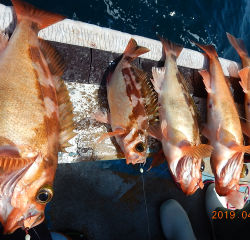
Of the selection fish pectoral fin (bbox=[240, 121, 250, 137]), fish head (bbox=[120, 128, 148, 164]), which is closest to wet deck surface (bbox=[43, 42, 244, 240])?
fish head (bbox=[120, 128, 148, 164])

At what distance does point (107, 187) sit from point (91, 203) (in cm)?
33

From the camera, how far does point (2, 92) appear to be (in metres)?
1.81

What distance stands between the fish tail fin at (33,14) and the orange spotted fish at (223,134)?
2426mm

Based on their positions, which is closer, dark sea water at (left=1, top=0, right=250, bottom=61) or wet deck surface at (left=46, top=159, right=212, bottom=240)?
wet deck surface at (left=46, top=159, right=212, bottom=240)

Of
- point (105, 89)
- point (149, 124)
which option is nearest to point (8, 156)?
point (105, 89)

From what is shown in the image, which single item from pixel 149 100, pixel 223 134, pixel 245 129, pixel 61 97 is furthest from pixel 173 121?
pixel 245 129

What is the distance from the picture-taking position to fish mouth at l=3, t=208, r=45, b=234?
5.20ft

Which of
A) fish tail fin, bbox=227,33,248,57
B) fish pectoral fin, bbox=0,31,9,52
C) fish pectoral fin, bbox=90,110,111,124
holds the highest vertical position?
fish pectoral fin, bbox=0,31,9,52

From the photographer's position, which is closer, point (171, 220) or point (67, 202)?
point (67, 202)

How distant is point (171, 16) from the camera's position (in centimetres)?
522

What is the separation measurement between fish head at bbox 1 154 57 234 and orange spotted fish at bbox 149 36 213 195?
1468mm

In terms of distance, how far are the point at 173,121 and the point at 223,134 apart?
3.17 ft

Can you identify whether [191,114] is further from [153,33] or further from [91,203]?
[153,33]

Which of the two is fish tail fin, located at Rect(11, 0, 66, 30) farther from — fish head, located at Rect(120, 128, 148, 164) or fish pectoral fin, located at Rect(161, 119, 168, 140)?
fish pectoral fin, located at Rect(161, 119, 168, 140)
